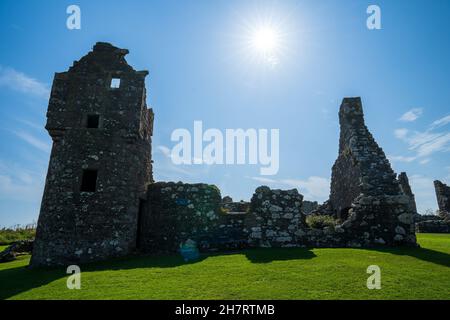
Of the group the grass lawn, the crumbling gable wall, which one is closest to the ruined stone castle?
the crumbling gable wall

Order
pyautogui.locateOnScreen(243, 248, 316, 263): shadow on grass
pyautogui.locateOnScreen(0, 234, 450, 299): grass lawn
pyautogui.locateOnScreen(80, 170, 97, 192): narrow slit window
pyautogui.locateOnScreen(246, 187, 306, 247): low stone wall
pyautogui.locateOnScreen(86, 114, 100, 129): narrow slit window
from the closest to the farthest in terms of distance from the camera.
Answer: pyautogui.locateOnScreen(0, 234, 450, 299): grass lawn → pyautogui.locateOnScreen(243, 248, 316, 263): shadow on grass → pyautogui.locateOnScreen(246, 187, 306, 247): low stone wall → pyautogui.locateOnScreen(80, 170, 97, 192): narrow slit window → pyautogui.locateOnScreen(86, 114, 100, 129): narrow slit window

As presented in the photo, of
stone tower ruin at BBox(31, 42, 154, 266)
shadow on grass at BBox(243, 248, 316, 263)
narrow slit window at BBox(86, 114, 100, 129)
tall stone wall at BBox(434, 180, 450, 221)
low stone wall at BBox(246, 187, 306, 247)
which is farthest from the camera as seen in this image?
tall stone wall at BBox(434, 180, 450, 221)

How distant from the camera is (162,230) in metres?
13.5

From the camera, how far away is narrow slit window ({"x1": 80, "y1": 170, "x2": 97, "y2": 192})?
13.0 m

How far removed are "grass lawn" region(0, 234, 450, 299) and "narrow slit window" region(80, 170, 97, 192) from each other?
12.2ft

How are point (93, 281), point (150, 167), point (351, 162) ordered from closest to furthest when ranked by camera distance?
1. point (93, 281)
2. point (351, 162)
3. point (150, 167)

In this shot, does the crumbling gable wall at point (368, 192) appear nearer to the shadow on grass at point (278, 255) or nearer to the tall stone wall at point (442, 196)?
the shadow on grass at point (278, 255)

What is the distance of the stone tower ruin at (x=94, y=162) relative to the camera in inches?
464

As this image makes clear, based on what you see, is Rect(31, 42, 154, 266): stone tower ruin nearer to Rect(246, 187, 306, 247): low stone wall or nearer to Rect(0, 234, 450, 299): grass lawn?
Rect(0, 234, 450, 299): grass lawn

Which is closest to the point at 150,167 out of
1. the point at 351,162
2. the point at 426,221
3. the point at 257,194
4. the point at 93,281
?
the point at 257,194

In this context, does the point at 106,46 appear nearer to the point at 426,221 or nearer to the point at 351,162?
the point at 351,162

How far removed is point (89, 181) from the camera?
13.1m

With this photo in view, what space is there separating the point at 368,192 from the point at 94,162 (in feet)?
41.1
